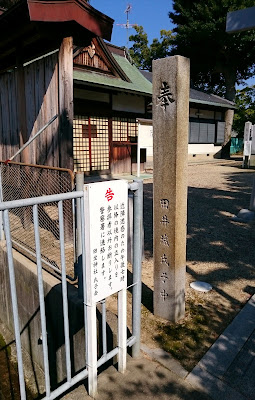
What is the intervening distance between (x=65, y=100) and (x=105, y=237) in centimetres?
284

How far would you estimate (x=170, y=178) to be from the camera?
8.68 ft

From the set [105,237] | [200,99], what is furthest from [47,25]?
[200,99]

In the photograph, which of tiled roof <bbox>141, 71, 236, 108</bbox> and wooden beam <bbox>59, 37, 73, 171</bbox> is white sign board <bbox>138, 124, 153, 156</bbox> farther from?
wooden beam <bbox>59, 37, 73, 171</bbox>

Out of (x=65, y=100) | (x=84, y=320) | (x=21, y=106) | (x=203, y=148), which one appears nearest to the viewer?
(x=84, y=320)

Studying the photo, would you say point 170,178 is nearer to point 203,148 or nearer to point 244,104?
point 203,148

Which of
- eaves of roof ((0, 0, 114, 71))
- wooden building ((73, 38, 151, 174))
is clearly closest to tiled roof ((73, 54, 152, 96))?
wooden building ((73, 38, 151, 174))

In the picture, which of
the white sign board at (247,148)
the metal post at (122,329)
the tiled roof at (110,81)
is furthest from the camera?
the white sign board at (247,148)

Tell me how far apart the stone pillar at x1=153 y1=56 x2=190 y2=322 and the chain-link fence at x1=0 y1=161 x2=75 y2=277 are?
118 cm

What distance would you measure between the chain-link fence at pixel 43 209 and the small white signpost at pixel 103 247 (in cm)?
140

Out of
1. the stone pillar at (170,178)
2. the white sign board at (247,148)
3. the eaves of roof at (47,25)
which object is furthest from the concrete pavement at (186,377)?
the white sign board at (247,148)

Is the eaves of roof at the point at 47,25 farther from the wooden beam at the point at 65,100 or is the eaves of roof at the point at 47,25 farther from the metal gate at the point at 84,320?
the metal gate at the point at 84,320

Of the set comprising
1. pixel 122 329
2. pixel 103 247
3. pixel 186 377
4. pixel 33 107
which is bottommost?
pixel 186 377

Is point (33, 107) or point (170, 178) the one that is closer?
point (170, 178)

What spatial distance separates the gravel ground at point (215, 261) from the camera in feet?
9.81
